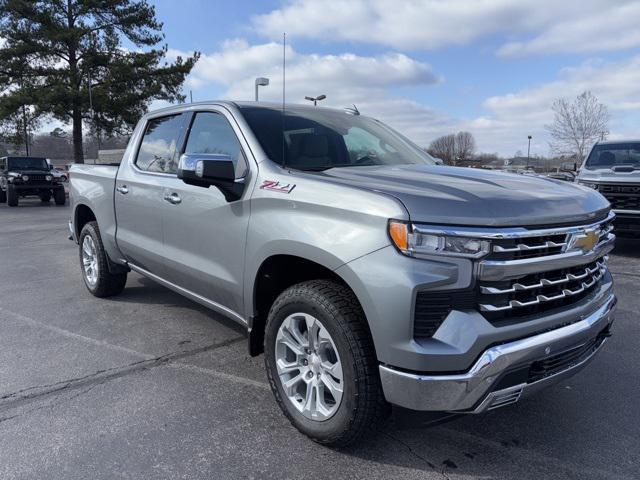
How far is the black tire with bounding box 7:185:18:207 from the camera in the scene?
60.7 ft

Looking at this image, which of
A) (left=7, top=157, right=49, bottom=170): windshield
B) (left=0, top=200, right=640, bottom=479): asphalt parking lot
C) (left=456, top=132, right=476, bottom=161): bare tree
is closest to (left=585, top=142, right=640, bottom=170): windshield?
(left=0, top=200, right=640, bottom=479): asphalt parking lot

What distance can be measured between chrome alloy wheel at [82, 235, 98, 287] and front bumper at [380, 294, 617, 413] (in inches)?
159

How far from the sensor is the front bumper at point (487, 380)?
2.21 meters

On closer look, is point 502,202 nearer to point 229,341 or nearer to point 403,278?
point 403,278

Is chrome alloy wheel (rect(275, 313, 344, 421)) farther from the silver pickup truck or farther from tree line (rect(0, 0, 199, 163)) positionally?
tree line (rect(0, 0, 199, 163))

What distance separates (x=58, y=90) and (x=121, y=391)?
2560 centimetres

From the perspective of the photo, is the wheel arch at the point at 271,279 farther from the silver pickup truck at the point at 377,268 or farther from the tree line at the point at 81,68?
the tree line at the point at 81,68

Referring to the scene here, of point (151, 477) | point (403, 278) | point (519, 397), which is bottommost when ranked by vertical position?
point (151, 477)

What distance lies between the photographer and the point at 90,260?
18.4 feet

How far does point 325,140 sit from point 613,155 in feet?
25.2

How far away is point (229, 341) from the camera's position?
4273mm

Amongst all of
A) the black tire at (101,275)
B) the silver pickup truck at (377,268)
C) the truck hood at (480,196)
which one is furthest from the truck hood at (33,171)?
the truck hood at (480,196)

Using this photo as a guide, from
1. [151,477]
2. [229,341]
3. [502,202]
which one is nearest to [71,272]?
[229,341]

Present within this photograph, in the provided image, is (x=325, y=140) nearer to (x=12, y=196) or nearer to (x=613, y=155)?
(x=613, y=155)
